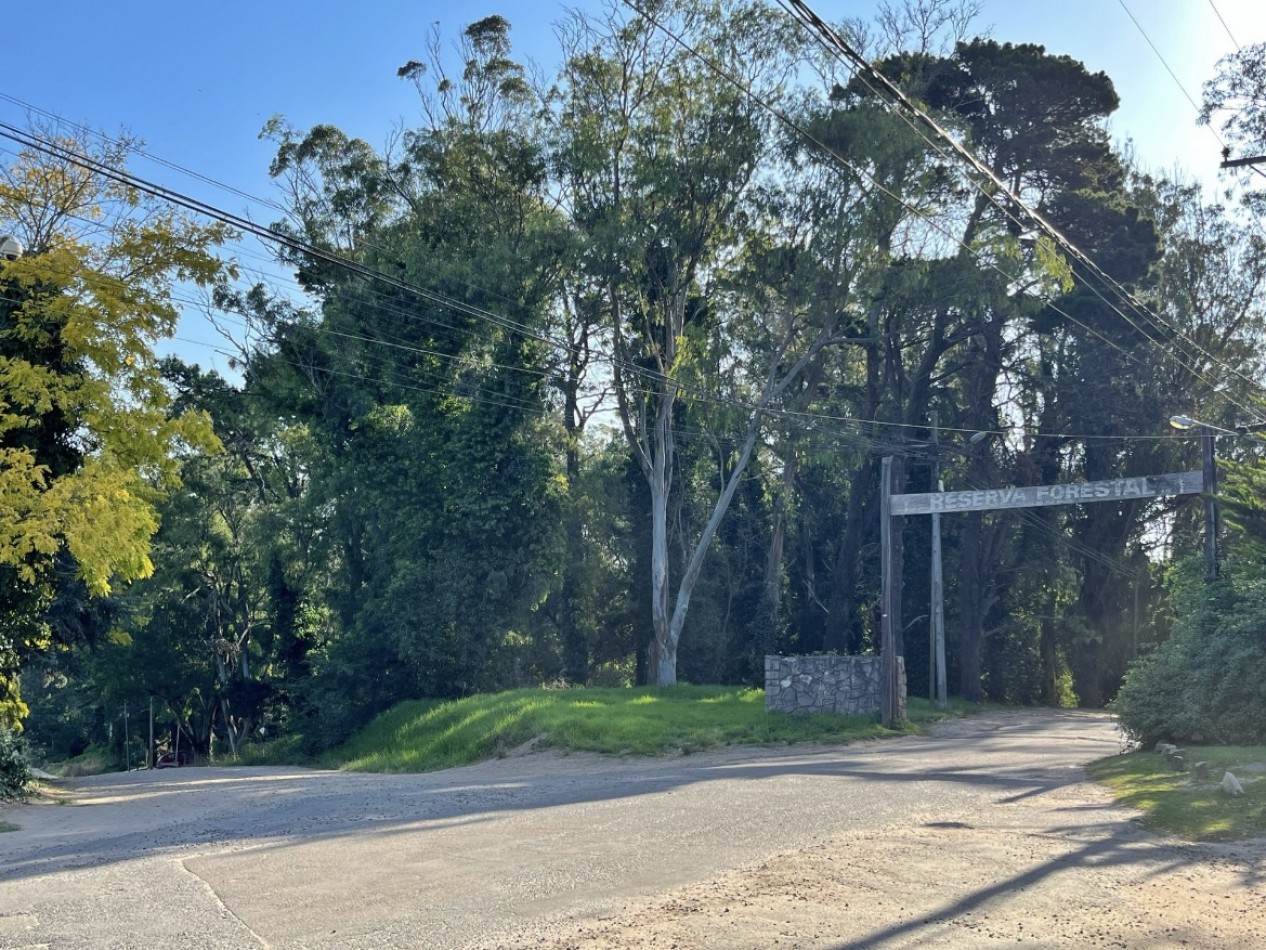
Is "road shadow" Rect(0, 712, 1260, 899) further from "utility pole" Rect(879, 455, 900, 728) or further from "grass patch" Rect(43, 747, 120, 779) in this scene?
"grass patch" Rect(43, 747, 120, 779)

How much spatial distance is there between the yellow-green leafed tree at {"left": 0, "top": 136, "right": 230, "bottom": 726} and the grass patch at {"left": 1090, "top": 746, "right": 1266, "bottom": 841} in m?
12.0

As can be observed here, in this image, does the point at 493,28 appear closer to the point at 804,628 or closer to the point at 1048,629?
the point at 804,628

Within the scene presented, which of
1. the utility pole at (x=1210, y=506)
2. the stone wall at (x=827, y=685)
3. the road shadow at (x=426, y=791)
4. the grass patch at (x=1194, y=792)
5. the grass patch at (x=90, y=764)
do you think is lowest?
the grass patch at (x=90, y=764)

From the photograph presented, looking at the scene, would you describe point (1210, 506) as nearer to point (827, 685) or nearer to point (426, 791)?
point (827, 685)

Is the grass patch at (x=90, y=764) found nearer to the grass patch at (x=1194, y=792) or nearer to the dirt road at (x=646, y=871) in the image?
the dirt road at (x=646, y=871)

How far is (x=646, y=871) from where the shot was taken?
9.38 metres

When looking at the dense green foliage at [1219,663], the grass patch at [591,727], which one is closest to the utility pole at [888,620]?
the grass patch at [591,727]

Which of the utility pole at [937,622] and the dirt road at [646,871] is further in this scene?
the utility pole at [937,622]

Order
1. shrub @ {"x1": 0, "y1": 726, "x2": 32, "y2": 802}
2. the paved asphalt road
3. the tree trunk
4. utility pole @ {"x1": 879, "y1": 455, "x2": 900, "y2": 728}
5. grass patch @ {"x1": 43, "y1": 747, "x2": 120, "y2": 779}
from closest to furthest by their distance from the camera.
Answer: the paved asphalt road → shrub @ {"x1": 0, "y1": 726, "x2": 32, "y2": 802} → utility pole @ {"x1": 879, "y1": 455, "x2": 900, "y2": 728} → the tree trunk → grass patch @ {"x1": 43, "y1": 747, "x2": 120, "y2": 779}

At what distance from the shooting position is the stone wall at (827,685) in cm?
2666

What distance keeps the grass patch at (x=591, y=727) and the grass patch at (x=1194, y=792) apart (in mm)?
7551

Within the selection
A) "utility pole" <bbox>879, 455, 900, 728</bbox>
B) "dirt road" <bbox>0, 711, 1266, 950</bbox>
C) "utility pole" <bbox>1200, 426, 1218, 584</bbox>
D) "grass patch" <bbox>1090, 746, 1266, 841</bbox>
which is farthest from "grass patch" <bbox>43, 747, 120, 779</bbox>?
"grass patch" <bbox>1090, 746, 1266, 841</bbox>

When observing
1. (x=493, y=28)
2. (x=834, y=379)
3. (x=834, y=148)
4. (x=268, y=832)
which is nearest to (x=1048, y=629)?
(x=834, y=379)

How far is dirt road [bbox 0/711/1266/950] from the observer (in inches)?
297
